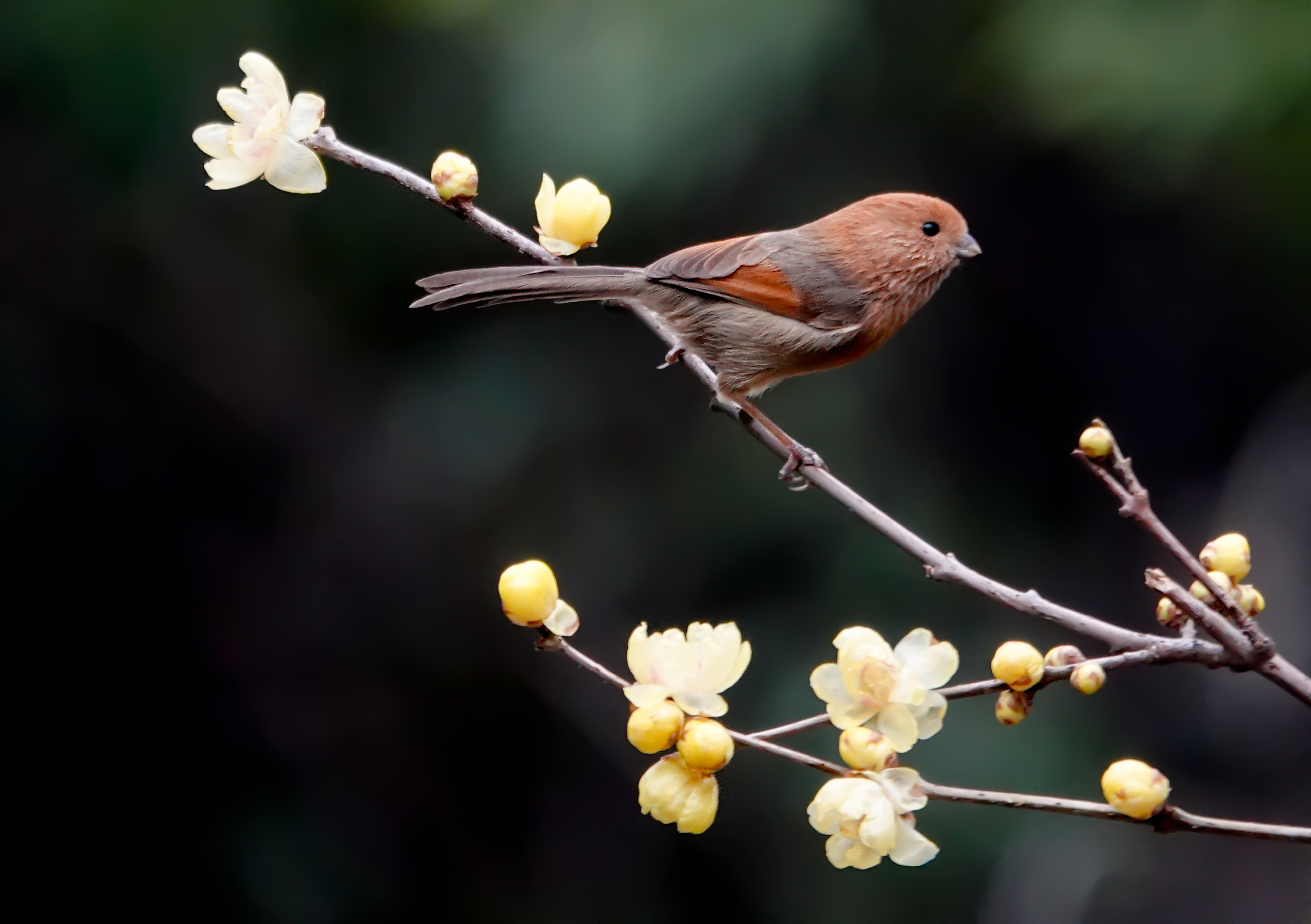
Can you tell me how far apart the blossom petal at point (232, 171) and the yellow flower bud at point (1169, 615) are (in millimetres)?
1495

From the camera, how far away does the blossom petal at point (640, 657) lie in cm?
150

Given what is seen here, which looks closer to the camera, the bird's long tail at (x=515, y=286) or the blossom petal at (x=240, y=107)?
the blossom petal at (x=240, y=107)

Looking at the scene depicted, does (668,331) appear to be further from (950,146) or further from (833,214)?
(950,146)

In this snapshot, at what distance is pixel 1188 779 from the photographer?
4250mm

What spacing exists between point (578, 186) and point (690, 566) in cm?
218

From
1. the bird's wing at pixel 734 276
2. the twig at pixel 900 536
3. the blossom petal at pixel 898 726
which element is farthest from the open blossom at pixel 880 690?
the bird's wing at pixel 734 276

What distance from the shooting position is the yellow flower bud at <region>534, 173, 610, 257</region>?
2.20 metres

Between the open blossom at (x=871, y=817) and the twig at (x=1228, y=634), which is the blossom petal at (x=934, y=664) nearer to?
the open blossom at (x=871, y=817)

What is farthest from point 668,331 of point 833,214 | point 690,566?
point 690,566

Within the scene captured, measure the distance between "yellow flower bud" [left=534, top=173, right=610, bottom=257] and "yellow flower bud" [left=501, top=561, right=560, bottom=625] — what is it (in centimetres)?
82

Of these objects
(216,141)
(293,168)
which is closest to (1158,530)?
(293,168)

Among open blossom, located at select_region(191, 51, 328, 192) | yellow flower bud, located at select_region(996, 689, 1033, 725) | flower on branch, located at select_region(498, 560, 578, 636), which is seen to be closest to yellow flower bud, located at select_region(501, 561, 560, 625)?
flower on branch, located at select_region(498, 560, 578, 636)

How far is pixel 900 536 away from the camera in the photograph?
5.65 ft

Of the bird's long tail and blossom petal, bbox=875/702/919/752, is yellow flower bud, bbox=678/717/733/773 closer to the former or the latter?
blossom petal, bbox=875/702/919/752
